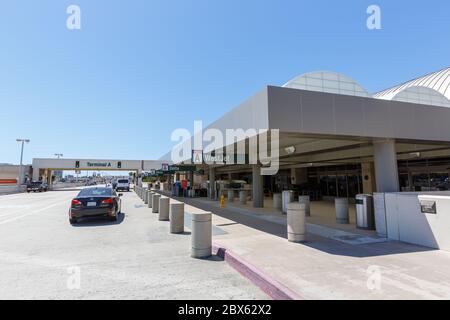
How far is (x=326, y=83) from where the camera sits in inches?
556

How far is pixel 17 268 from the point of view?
5.93m

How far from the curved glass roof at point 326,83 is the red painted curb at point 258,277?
29.9 ft

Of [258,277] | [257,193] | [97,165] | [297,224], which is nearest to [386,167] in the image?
[297,224]

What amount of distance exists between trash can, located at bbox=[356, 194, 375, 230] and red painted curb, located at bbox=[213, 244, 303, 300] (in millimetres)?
5590

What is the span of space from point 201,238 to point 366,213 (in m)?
6.18

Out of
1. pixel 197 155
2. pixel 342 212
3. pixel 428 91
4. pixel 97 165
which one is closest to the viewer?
pixel 342 212

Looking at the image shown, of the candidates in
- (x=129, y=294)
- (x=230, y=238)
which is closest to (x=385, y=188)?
(x=230, y=238)

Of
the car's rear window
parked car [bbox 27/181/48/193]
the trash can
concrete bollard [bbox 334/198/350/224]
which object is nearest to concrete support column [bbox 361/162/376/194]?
concrete bollard [bbox 334/198/350/224]

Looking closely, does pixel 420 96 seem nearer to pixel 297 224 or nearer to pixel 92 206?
pixel 297 224

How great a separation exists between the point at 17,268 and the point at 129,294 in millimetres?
3222

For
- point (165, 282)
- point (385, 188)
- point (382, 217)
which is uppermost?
point (385, 188)

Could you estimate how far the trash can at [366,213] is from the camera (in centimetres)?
966
